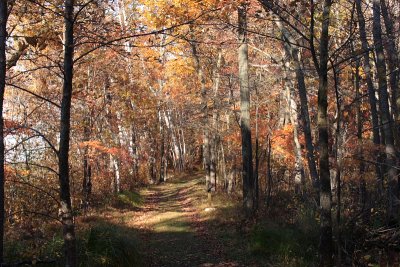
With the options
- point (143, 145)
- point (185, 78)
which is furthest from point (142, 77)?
point (143, 145)

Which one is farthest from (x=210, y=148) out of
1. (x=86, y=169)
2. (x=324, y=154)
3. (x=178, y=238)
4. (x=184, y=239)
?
(x=324, y=154)

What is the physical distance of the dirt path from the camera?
30.5 feet

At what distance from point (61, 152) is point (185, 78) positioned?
23823 mm

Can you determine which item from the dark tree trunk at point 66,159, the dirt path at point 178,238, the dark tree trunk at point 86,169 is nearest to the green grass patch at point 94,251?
the dirt path at point 178,238

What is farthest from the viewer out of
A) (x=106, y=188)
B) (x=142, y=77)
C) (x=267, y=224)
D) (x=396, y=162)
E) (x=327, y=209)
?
(x=142, y=77)

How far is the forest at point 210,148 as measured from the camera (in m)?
5.83

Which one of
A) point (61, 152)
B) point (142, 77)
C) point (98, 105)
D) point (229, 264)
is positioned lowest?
point (229, 264)

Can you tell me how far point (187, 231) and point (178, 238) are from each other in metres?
0.90

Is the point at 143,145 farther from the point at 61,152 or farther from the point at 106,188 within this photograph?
the point at 61,152

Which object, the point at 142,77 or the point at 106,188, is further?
the point at 142,77

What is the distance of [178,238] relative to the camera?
1168 cm

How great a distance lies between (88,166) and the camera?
1691cm

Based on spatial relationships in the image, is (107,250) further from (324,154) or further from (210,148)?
(210,148)

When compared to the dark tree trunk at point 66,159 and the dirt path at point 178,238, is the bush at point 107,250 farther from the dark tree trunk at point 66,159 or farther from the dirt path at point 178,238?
the dark tree trunk at point 66,159
